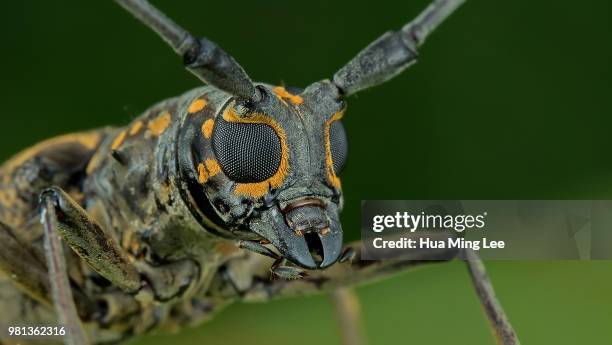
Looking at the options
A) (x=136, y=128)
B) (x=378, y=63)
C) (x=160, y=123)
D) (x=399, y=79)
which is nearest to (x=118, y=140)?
(x=136, y=128)

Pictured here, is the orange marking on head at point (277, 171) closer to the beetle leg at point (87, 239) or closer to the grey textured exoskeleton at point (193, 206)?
the grey textured exoskeleton at point (193, 206)

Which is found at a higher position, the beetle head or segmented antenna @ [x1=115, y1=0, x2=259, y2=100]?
segmented antenna @ [x1=115, y1=0, x2=259, y2=100]

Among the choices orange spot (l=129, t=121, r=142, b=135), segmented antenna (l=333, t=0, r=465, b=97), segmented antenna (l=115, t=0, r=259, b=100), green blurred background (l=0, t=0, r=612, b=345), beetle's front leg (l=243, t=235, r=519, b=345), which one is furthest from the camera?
green blurred background (l=0, t=0, r=612, b=345)

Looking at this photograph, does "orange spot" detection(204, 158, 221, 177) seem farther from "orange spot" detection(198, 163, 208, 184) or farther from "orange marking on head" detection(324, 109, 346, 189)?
"orange marking on head" detection(324, 109, 346, 189)

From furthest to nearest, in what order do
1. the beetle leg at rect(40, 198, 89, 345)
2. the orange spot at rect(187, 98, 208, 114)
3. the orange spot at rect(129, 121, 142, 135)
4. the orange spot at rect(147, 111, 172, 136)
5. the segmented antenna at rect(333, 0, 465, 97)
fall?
1. the orange spot at rect(129, 121, 142, 135)
2. the orange spot at rect(147, 111, 172, 136)
3. the orange spot at rect(187, 98, 208, 114)
4. the segmented antenna at rect(333, 0, 465, 97)
5. the beetle leg at rect(40, 198, 89, 345)

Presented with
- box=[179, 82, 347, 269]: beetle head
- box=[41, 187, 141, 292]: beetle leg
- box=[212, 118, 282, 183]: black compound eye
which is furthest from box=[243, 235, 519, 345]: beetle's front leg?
box=[41, 187, 141, 292]: beetle leg

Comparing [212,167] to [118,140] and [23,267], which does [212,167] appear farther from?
[23,267]

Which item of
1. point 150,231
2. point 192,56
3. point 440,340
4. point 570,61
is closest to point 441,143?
point 570,61
